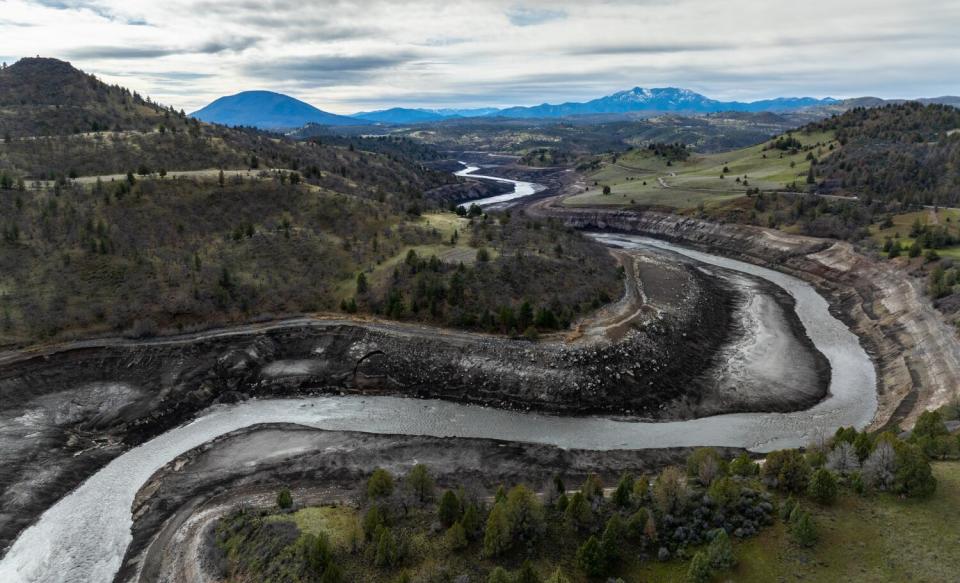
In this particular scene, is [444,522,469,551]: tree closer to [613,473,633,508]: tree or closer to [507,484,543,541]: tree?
[507,484,543,541]: tree

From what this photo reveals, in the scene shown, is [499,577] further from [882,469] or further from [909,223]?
[909,223]

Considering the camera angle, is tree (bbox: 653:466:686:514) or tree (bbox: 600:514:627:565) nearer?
tree (bbox: 600:514:627:565)

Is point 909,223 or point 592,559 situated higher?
point 909,223

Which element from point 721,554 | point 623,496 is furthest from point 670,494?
point 721,554

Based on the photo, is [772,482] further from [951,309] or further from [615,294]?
[951,309]

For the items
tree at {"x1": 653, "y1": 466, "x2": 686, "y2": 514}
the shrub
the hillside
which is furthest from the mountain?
the hillside

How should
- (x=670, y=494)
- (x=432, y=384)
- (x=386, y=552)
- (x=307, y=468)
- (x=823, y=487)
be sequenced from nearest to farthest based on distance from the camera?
1. (x=386, y=552)
2. (x=823, y=487)
3. (x=670, y=494)
4. (x=307, y=468)
5. (x=432, y=384)

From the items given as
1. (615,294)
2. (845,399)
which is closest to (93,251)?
(615,294)
